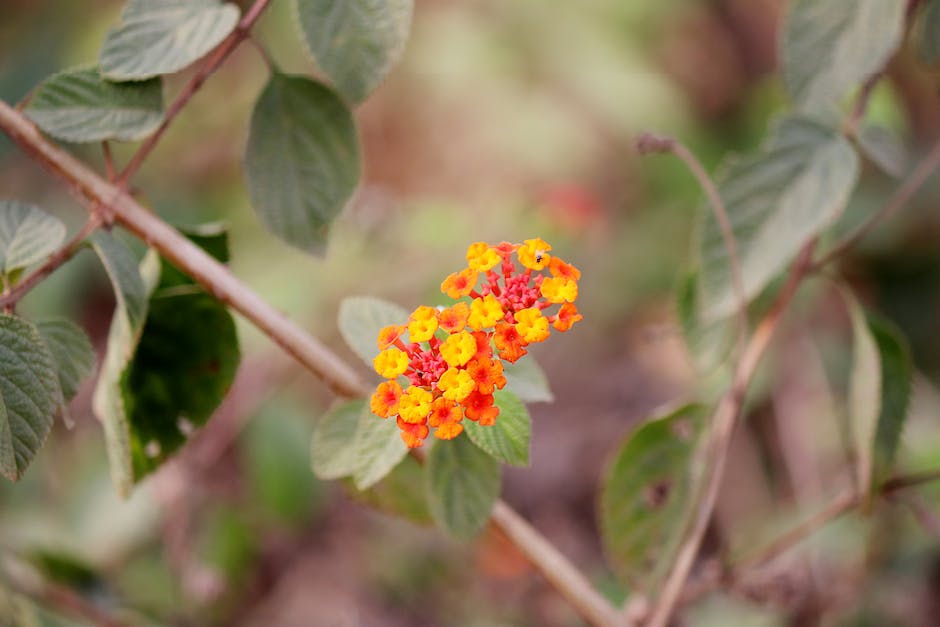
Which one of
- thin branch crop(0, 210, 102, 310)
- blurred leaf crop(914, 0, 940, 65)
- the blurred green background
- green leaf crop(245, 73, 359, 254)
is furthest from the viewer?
the blurred green background

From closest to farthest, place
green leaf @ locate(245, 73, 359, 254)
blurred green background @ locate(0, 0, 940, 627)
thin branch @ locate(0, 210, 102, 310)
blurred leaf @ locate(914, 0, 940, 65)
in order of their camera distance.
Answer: thin branch @ locate(0, 210, 102, 310), green leaf @ locate(245, 73, 359, 254), blurred leaf @ locate(914, 0, 940, 65), blurred green background @ locate(0, 0, 940, 627)

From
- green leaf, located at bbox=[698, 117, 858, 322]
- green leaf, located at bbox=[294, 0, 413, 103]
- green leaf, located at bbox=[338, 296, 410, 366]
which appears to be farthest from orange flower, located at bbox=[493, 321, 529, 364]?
green leaf, located at bbox=[698, 117, 858, 322]

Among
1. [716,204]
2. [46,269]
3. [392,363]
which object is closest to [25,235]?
[46,269]

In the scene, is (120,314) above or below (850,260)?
above

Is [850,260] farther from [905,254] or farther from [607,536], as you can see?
[607,536]

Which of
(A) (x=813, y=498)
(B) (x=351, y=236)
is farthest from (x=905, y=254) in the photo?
(B) (x=351, y=236)

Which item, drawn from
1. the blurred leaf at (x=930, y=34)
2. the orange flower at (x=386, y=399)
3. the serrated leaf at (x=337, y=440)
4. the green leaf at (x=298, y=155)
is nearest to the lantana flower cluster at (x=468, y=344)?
the orange flower at (x=386, y=399)

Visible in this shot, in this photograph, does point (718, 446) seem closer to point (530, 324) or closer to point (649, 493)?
point (649, 493)

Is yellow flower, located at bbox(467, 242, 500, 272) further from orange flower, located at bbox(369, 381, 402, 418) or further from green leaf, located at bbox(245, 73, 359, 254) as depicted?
green leaf, located at bbox(245, 73, 359, 254)
